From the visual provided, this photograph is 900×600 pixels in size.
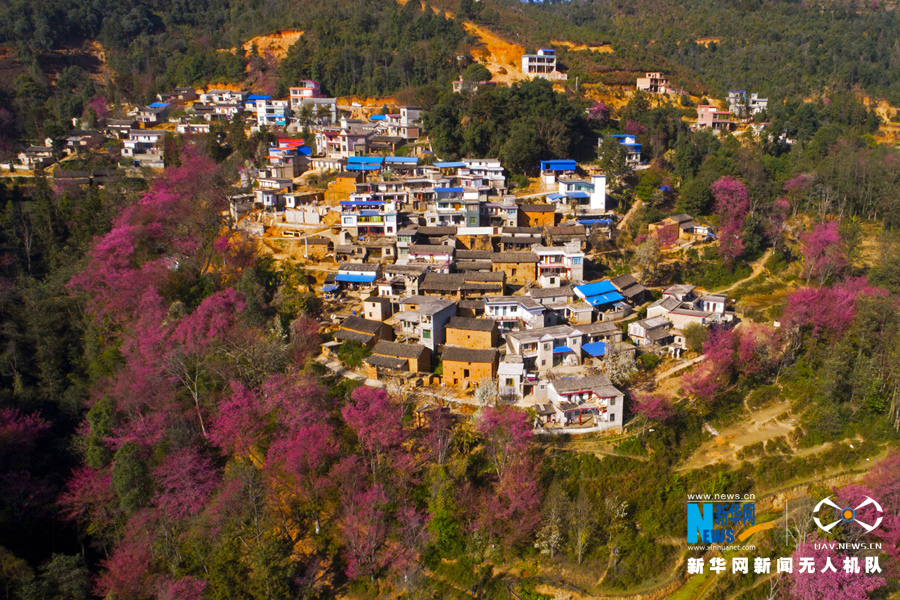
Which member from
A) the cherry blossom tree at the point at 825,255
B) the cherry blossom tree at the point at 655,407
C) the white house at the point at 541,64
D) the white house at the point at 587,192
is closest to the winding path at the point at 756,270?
the cherry blossom tree at the point at 825,255

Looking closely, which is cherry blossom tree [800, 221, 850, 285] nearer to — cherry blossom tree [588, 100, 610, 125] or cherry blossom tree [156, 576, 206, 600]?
cherry blossom tree [588, 100, 610, 125]

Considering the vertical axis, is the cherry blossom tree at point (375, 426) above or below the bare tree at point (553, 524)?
above

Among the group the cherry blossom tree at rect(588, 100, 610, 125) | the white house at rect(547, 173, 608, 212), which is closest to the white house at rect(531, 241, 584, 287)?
the white house at rect(547, 173, 608, 212)

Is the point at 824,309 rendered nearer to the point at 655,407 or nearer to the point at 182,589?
the point at 655,407

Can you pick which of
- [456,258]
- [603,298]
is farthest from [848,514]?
[456,258]

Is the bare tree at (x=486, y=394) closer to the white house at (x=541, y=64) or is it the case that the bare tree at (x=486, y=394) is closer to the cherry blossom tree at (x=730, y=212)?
the cherry blossom tree at (x=730, y=212)

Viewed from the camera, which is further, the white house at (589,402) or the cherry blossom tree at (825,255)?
the cherry blossom tree at (825,255)

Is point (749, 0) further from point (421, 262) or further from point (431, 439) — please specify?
point (431, 439)
